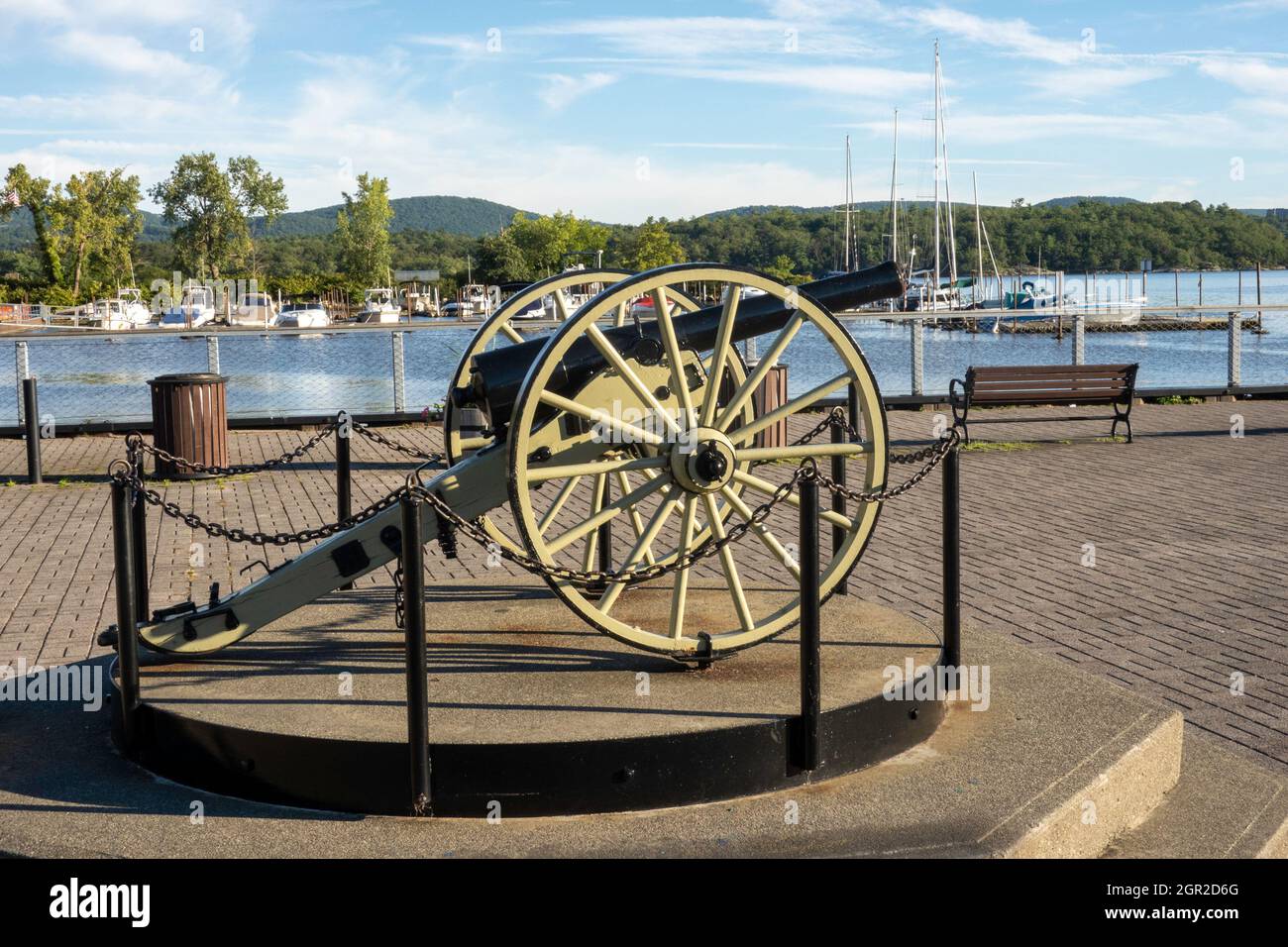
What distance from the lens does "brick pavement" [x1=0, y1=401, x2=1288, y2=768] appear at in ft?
22.2

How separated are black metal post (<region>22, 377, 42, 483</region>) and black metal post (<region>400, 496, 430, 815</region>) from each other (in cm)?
944

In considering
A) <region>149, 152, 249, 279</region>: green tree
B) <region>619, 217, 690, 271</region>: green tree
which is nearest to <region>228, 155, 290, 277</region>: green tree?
<region>149, 152, 249, 279</region>: green tree

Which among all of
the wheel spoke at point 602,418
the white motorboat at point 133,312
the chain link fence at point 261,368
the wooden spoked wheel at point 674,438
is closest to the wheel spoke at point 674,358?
the wooden spoked wheel at point 674,438

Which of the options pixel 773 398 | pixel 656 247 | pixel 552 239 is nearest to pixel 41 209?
pixel 552 239

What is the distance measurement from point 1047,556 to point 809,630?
16.1 feet

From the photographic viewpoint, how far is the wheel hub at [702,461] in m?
5.49

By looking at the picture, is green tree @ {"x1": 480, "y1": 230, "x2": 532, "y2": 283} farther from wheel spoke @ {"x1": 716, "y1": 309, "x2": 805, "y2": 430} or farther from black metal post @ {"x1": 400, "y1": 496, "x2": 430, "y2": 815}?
black metal post @ {"x1": 400, "y1": 496, "x2": 430, "y2": 815}

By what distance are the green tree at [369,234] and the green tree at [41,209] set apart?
2401 cm

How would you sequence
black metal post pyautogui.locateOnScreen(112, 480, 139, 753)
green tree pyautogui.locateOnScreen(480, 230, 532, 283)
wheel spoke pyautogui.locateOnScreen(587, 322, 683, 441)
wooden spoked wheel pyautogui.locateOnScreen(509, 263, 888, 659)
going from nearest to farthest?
black metal post pyautogui.locateOnScreen(112, 480, 139, 753), wooden spoked wheel pyautogui.locateOnScreen(509, 263, 888, 659), wheel spoke pyautogui.locateOnScreen(587, 322, 683, 441), green tree pyautogui.locateOnScreen(480, 230, 532, 283)

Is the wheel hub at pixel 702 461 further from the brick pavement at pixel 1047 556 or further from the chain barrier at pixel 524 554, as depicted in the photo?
the brick pavement at pixel 1047 556

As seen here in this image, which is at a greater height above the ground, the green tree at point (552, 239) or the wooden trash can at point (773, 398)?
the green tree at point (552, 239)

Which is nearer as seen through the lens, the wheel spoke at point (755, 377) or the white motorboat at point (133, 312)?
the wheel spoke at point (755, 377)

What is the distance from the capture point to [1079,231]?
331 feet

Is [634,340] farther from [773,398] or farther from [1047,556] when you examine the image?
[773,398]
